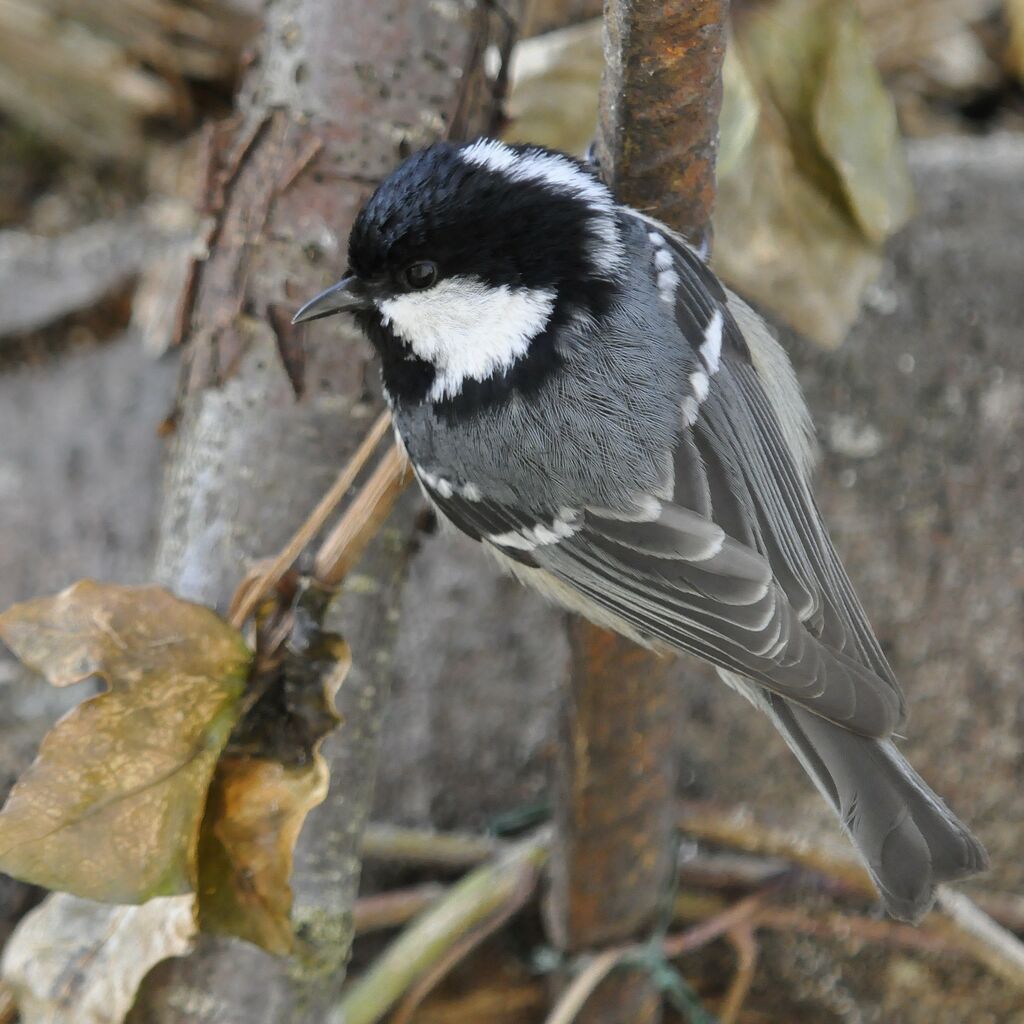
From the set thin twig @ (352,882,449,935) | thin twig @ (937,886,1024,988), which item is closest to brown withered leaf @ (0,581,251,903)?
thin twig @ (352,882,449,935)

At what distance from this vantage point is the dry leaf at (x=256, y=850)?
1178 mm

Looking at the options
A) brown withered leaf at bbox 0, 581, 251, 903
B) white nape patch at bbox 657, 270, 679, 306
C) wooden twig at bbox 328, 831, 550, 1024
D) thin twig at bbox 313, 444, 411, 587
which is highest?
white nape patch at bbox 657, 270, 679, 306

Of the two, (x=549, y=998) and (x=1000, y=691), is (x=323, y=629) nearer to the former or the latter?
(x=549, y=998)

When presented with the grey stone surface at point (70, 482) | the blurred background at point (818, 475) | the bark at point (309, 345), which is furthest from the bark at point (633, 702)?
the grey stone surface at point (70, 482)

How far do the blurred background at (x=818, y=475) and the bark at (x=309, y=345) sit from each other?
8 cm

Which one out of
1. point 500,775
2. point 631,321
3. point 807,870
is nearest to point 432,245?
point 631,321

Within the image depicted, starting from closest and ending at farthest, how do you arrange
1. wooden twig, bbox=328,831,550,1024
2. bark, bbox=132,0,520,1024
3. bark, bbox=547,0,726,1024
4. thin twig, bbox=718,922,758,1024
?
bark, bbox=547,0,726,1024 < bark, bbox=132,0,520,1024 < wooden twig, bbox=328,831,550,1024 < thin twig, bbox=718,922,758,1024

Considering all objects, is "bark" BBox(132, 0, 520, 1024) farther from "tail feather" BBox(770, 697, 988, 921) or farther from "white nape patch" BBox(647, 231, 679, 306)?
"tail feather" BBox(770, 697, 988, 921)

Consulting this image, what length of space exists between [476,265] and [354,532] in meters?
0.30

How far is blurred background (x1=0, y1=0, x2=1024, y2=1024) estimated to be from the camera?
5.49 ft

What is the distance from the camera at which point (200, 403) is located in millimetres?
1410

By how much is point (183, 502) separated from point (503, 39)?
0.63 metres

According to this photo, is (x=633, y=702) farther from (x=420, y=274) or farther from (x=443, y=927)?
(x=420, y=274)

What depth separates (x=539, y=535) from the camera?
1.35 meters
